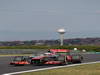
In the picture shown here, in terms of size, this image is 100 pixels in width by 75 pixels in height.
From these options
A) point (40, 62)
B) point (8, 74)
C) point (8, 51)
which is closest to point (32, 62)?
point (40, 62)

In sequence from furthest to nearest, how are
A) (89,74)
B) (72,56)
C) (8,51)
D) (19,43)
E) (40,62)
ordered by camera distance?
1. (19,43)
2. (8,51)
3. (72,56)
4. (40,62)
5. (89,74)

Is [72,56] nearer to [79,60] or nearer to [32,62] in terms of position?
[79,60]

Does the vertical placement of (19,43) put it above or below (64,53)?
above

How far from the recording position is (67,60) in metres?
24.0

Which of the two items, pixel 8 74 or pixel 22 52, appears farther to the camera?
pixel 22 52

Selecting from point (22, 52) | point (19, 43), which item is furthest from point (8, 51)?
point (19, 43)

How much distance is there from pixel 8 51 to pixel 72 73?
33728 millimetres

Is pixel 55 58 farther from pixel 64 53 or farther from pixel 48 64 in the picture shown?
pixel 64 53

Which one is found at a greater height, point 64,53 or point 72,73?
point 64,53

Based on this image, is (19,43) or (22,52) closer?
(22,52)

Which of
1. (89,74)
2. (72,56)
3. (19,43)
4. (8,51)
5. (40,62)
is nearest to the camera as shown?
(89,74)

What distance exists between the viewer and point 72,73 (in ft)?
52.9

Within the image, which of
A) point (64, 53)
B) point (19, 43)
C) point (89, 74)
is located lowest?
point (89, 74)

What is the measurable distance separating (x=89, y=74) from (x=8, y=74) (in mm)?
3989
